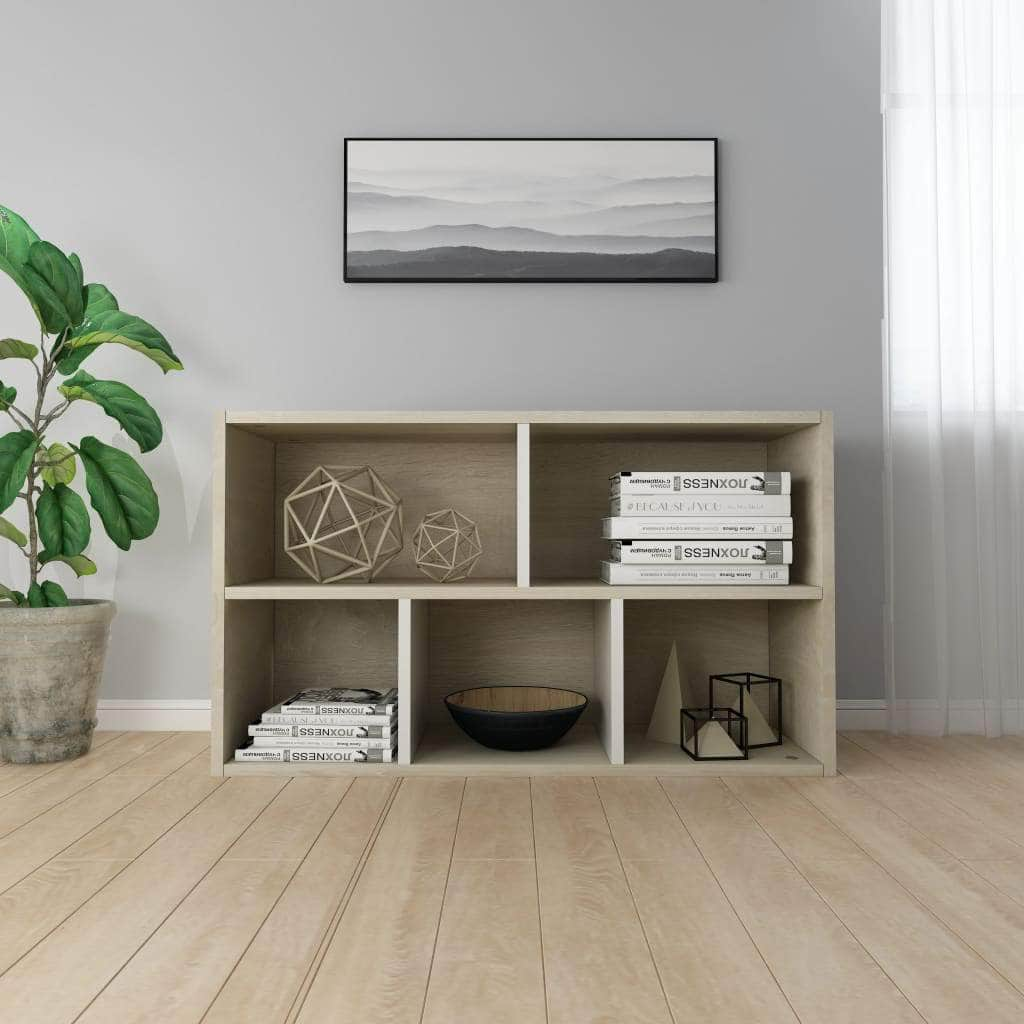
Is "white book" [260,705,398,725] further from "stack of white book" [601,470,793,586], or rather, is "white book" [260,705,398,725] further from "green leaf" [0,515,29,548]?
"green leaf" [0,515,29,548]

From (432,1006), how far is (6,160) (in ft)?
7.37

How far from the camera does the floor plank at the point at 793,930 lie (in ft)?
3.05

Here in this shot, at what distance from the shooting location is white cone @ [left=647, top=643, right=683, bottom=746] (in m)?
2.01

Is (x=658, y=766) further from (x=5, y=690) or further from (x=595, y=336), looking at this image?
(x=5, y=690)

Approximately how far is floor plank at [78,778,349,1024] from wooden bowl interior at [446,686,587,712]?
543 mm

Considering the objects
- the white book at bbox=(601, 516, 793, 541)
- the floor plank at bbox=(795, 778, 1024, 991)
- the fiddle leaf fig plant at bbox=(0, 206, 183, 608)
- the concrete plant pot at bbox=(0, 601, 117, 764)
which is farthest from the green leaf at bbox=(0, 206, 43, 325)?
the floor plank at bbox=(795, 778, 1024, 991)

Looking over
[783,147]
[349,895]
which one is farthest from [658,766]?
[783,147]

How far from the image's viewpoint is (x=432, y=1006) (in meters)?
0.93

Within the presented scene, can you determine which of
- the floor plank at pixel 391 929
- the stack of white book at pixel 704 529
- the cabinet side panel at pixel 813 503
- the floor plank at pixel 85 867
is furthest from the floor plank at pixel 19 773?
the cabinet side panel at pixel 813 503

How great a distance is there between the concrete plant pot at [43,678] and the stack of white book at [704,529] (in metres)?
1.16

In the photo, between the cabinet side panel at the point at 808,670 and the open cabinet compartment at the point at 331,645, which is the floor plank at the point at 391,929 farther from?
the cabinet side panel at the point at 808,670

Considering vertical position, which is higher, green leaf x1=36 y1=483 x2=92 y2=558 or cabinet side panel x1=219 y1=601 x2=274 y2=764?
green leaf x1=36 y1=483 x2=92 y2=558

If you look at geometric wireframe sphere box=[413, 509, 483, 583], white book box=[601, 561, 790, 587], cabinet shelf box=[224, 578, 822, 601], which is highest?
geometric wireframe sphere box=[413, 509, 483, 583]

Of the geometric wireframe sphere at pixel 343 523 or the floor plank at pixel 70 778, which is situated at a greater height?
the geometric wireframe sphere at pixel 343 523
